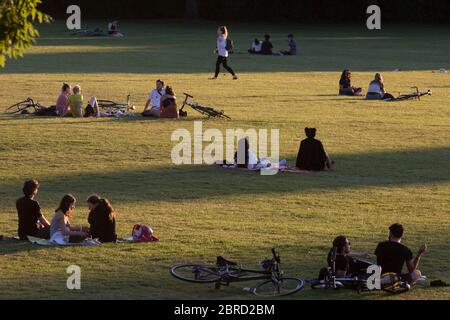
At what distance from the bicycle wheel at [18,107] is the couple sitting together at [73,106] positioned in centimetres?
120

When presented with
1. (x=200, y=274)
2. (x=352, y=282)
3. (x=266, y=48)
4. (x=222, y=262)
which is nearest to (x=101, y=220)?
(x=200, y=274)

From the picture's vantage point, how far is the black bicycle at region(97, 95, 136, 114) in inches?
1404

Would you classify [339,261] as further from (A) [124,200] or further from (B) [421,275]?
(A) [124,200]

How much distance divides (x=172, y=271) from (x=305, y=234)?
4.15m

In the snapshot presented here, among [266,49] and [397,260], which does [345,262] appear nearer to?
[397,260]

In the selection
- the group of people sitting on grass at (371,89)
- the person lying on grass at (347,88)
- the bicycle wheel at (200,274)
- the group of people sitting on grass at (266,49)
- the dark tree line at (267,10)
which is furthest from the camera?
the dark tree line at (267,10)

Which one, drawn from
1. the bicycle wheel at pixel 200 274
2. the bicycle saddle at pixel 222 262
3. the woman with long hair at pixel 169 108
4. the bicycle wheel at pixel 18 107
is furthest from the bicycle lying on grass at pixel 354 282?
the bicycle wheel at pixel 18 107

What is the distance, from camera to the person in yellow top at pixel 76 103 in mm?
34156

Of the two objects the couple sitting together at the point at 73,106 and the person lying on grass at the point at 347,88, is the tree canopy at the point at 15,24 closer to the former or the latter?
the couple sitting together at the point at 73,106

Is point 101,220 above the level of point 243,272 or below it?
above

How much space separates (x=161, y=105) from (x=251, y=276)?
1893cm

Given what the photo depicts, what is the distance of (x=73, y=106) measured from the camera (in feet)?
113

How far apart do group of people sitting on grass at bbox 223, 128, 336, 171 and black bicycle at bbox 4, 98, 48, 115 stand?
10.0 meters
